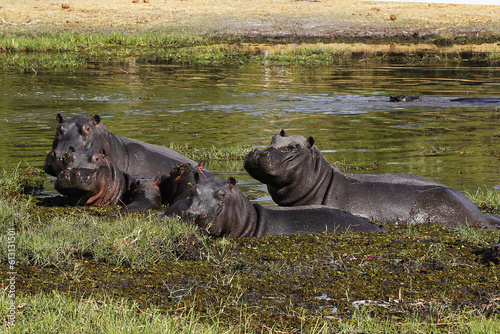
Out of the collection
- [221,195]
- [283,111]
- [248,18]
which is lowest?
[283,111]

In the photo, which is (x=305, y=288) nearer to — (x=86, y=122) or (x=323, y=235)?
(x=323, y=235)

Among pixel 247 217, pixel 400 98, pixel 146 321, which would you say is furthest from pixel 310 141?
pixel 400 98

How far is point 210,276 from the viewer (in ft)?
17.9

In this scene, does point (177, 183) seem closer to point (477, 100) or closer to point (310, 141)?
point (310, 141)

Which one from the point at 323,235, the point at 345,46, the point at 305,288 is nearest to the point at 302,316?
the point at 305,288

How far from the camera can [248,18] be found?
40688mm

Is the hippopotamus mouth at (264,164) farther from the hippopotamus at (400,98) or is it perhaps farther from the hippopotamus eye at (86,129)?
the hippopotamus at (400,98)

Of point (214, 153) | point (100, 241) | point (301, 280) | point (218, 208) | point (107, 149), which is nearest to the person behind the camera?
point (301, 280)

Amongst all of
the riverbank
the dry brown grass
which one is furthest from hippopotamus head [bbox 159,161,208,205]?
the dry brown grass

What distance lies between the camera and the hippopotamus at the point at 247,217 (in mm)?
6418

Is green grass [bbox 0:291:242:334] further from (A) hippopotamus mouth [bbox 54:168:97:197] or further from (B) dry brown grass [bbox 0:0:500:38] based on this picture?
(B) dry brown grass [bbox 0:0:500:38]

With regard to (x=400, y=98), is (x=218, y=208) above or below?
above

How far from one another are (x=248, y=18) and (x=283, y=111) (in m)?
24.6

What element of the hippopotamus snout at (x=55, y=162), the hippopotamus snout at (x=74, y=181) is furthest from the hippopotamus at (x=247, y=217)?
the hippopotamus snout at (x=55, y=162)
